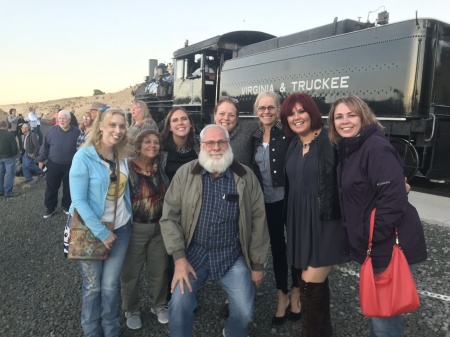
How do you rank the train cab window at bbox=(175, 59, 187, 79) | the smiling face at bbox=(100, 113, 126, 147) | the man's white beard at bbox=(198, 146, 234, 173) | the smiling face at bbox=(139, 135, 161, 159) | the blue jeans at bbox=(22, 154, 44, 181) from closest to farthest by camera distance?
the man's white beard at bbox=(198, 146, 234, 173)
the smiling face at bbox=(100, 113, 126, 147)
the smiling face at bbox=(139, 135, 161, 159)
the blue jeans at bbox=(22, 154, 44, 181)
the train cab window at bbox=(175, 59, 187, 79)

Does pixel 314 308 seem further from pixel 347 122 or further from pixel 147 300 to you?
pixel 147 300

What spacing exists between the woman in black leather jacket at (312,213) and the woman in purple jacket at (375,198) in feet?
0.37

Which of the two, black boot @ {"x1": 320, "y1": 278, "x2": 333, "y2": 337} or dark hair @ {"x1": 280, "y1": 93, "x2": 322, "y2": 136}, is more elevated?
dark hair @ {"x1": 280, "y1": 93, "x2": 322, "y2": 136}

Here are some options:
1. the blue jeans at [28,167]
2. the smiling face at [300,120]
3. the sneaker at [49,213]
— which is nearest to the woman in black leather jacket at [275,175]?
the smiling face at [300,120]

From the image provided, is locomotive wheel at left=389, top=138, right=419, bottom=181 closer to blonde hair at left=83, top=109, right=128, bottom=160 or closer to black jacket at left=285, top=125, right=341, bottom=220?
black jacket at left=285, top=125, right=341, bottom=220

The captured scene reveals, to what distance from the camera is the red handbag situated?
176 centimetres

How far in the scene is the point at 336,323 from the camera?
8.84ft

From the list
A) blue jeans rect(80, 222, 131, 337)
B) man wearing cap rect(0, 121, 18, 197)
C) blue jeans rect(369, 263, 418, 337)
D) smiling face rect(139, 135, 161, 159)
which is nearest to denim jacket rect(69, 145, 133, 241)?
blue jeans rect(80, 222, 131, 337)

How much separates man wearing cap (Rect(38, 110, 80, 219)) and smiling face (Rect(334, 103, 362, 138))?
4812 millimetres

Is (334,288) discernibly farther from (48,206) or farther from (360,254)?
(48,206)

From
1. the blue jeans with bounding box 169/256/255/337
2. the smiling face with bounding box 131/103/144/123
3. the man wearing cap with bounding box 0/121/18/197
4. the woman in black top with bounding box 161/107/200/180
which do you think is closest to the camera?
the blue jeans with bounding box 169/256/255/337

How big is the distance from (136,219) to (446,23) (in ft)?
19.2

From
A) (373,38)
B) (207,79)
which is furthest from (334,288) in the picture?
(207,79)

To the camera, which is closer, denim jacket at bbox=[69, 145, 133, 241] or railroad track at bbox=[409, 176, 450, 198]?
denim jacket at bbox=[69, 145, 133, 241]
